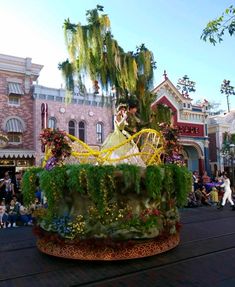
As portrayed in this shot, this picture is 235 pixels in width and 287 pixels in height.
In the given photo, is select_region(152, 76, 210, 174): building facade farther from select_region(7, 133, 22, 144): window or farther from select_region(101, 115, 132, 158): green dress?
select_region(101, 115, 132, 158): green dress

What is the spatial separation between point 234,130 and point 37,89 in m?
18.8

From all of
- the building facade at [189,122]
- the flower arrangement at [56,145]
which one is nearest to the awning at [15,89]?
the building facade at [189,122]

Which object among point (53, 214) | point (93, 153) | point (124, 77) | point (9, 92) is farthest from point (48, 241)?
point (9, 92)

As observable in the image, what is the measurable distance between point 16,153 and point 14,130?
1297 millimetres

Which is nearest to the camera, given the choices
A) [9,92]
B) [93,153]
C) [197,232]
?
[93,153]

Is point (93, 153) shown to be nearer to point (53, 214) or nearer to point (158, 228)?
point (53, 214)

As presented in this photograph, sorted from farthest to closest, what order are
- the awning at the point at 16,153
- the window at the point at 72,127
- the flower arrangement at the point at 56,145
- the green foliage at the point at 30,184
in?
the window at the point at 72,127 < the awning at the point at 16,153 < the green foliage at the point at 30,184 < the flower arrangement at the point at 56,145

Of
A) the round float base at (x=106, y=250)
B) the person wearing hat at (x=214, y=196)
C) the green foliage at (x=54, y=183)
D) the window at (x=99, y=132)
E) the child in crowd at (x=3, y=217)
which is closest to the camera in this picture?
the round float base at (x=106, y=250)

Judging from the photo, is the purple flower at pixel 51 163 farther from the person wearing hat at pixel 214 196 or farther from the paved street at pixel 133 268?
the person wearing hat at pixel 214 196

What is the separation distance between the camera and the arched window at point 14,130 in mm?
18547

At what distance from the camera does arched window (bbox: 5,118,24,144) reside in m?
18.5

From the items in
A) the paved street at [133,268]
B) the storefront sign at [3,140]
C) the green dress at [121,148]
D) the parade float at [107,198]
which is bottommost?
the paved street at [133,268]

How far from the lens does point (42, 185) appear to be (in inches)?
256

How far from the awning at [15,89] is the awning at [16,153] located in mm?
3275
